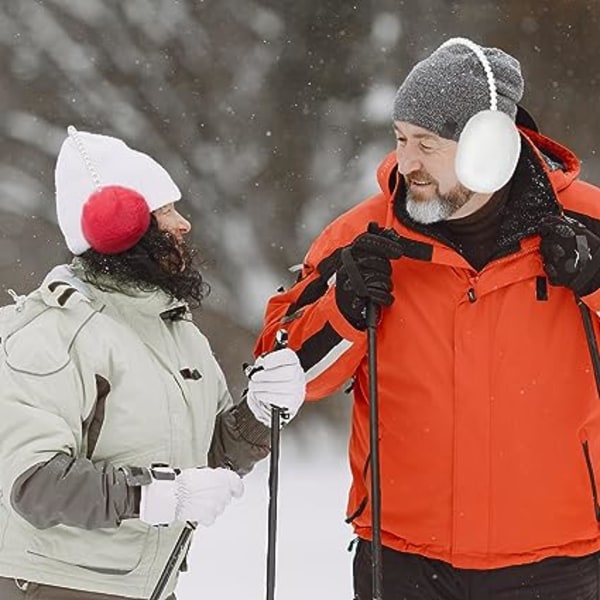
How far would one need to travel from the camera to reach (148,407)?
2590 mm

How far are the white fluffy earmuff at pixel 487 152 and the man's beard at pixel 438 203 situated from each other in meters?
0.05

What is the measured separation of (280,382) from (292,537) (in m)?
3.91

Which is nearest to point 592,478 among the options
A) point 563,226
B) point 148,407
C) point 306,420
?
point 563,226

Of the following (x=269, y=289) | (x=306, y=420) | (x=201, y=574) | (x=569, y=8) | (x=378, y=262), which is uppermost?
(x=569, y=8)

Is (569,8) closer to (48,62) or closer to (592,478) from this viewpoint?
(48,62)

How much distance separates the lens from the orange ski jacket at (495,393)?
2.80 m

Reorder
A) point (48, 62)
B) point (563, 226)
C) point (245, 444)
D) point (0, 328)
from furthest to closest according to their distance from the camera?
point (48, 62), point (245, 444), point (563, 226), point (0, 328)

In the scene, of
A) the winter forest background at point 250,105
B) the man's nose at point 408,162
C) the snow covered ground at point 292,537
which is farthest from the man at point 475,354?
the winter forest background at point 250,105

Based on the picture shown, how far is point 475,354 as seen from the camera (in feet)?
9.15

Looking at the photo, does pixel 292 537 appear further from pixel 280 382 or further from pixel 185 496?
pixel 185 496

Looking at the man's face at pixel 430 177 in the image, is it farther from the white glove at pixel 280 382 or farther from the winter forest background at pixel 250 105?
the winter forest background at pixel 250 105

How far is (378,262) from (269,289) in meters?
5.36

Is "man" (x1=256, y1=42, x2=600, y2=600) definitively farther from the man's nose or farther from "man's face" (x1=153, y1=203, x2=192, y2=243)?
"man's face" (x1=153, y1=203, x2=192, y2=243)

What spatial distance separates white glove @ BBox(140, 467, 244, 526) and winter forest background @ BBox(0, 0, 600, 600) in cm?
496
